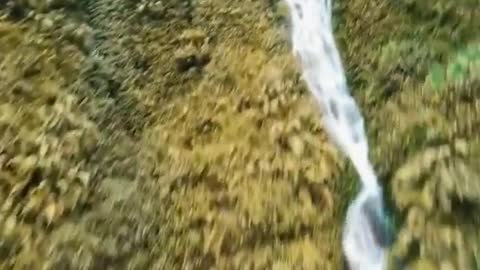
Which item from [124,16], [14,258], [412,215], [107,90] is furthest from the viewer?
[124,16]

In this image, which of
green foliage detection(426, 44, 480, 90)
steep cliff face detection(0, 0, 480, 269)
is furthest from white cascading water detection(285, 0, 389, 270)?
green foliage detection(426, 44, 480, 90)

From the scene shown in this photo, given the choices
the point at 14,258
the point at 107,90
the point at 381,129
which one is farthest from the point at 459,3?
the point at 14,258

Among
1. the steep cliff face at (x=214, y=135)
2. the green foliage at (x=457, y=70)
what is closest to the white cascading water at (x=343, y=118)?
the steep cliff face at (x=214, y=135)

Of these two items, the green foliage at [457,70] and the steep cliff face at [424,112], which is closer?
the steep cliff face at [424,112]

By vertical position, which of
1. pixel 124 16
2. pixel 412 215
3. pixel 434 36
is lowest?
pixel 412 215

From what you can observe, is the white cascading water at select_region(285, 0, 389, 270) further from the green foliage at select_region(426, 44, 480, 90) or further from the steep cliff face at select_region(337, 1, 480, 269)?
the green foliage at select_region(426, 44, 480, 90)

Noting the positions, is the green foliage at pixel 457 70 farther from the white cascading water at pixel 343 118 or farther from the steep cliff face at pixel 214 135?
the white cascading water at pixel 343 118

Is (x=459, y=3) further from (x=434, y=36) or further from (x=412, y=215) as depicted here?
(x=412, y=215)
